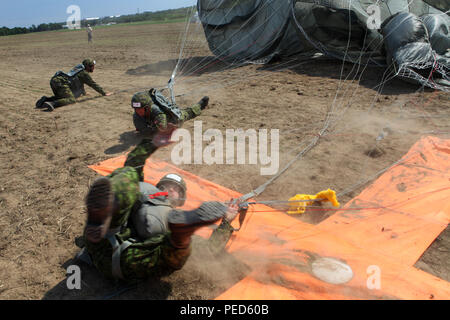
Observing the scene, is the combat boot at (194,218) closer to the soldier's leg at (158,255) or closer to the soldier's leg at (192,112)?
the soldier's leg at (158,255)

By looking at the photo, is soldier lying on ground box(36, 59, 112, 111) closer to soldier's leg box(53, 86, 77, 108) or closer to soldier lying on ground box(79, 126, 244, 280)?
soldier's leg box(53, 86, 77, 108)

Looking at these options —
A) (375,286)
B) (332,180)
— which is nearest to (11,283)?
(375,286)

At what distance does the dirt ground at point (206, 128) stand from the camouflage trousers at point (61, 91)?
0.26 metres

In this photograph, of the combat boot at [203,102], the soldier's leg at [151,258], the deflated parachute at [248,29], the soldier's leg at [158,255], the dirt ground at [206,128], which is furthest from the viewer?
the deflated parachute at [248,29]

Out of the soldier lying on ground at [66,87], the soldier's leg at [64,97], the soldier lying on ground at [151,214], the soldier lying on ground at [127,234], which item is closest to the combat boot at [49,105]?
the soldier lying on ground at [66,87]

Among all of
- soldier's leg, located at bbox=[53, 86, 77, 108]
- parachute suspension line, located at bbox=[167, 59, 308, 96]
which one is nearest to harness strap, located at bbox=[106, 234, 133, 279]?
parachute suspension line, located at bbox=[167, 59, 308, 96]

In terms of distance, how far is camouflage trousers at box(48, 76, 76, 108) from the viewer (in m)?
7.02

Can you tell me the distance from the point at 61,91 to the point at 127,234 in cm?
592

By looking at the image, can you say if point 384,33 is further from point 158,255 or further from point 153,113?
point 158,255

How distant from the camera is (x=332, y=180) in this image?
3.60 metres

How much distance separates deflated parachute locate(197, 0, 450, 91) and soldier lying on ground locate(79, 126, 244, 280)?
235 inches

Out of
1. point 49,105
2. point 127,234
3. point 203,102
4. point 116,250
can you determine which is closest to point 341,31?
point 203,102

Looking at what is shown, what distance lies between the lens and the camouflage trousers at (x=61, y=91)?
702cm

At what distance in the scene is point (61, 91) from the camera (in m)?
7.03
